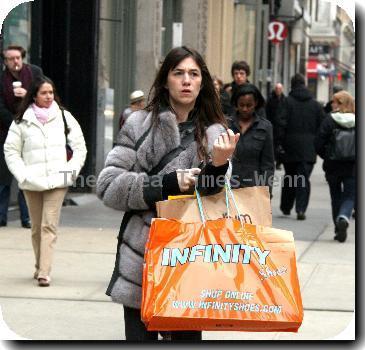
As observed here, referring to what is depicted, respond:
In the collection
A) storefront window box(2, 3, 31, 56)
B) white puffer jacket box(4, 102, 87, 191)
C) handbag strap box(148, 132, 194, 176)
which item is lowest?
white puffer jacket box(4, 102, 87, 191)

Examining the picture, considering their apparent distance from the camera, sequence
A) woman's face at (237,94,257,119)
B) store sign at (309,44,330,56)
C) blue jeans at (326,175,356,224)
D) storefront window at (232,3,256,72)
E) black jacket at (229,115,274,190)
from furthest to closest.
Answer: store sign at (309,44,330,56) < storefront window at (232,3,256,72) < blue jeans at (326,175,356,224) < black jacket at (229,115,274,190) < woman's face at (237,94,257,119)

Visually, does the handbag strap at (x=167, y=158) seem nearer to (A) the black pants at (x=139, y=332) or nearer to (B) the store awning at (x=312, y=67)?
(A) the black pants at (x=139, y=332)

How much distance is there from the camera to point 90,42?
1431 centimetres

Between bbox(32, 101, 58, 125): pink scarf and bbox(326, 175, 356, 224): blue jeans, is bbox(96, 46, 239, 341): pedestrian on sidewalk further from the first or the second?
bbox(326, 175, 356, 224): blue jeans

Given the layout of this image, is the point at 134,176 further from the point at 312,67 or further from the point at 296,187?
the point at 312,67

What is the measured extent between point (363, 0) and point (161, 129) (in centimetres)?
197

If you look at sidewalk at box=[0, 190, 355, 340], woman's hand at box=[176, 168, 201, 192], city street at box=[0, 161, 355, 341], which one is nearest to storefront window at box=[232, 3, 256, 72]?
city street at box=[0, 161, 355, 341]

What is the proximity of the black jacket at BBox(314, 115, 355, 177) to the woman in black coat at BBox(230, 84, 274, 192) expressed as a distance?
8.86 ft

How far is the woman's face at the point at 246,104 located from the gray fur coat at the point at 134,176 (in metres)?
4.32

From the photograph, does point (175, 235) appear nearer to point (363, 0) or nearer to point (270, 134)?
point (363, 0)

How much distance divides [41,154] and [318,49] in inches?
1777

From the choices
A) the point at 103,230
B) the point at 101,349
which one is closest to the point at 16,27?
the point at 103,230

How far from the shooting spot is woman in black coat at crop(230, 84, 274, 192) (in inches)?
366

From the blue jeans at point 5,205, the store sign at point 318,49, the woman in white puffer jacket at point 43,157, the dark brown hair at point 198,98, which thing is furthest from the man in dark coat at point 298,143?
the store sign at point 318,49
